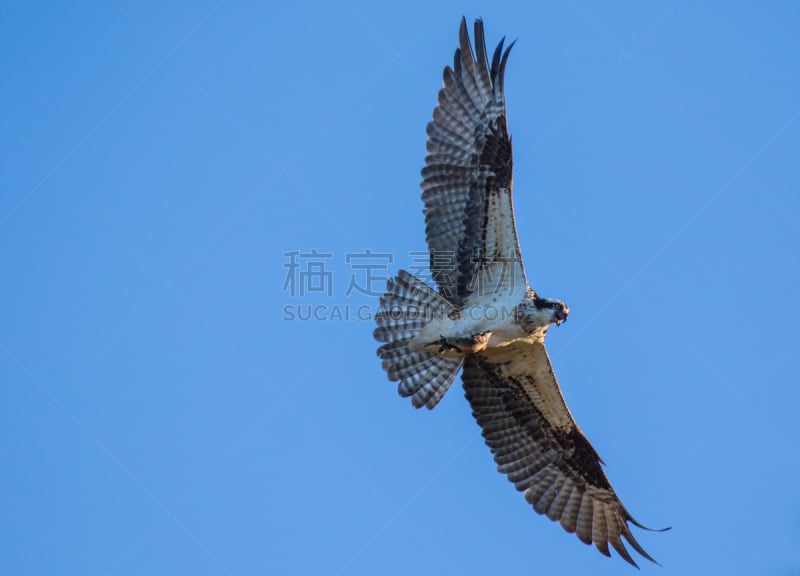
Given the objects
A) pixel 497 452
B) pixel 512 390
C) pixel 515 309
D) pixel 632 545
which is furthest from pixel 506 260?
pixel 632 545

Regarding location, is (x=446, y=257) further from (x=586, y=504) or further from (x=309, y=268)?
(x=586, y=504)

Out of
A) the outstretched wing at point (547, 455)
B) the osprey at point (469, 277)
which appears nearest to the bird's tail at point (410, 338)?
the osprey at point (469, 277)

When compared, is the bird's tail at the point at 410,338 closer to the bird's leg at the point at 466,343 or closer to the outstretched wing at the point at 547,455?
the bird's leg at the point at 466,343

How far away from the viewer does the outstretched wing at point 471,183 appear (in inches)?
476

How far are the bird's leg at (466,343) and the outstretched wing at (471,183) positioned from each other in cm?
47

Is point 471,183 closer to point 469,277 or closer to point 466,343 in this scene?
point 469,277

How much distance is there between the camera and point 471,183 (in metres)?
12.1

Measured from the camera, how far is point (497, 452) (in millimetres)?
13008

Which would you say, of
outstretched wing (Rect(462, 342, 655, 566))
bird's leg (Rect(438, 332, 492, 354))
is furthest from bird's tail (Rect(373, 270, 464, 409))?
outstretched wing (Rect(462, 342, 655, 566))

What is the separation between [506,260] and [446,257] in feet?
2.25

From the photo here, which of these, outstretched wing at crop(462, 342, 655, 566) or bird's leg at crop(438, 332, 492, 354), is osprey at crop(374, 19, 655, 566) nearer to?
bird's leg at crop(438, 332, 492, 354)

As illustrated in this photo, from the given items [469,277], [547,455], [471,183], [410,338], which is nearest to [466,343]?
[410,338]

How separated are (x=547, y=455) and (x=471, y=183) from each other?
3484 millimetres

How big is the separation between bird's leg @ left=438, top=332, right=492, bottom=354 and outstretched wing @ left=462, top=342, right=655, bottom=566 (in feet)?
1.72
